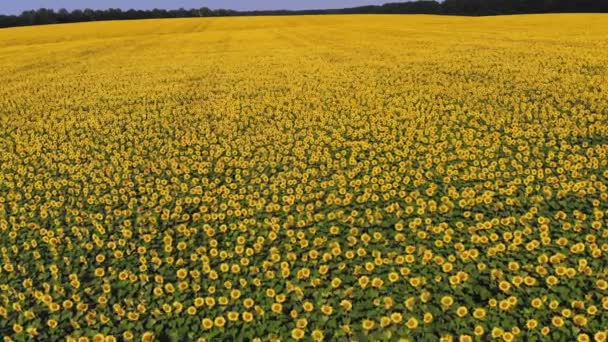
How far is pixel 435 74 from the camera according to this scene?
21.4 meters

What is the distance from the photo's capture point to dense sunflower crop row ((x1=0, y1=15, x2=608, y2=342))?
7008 mm

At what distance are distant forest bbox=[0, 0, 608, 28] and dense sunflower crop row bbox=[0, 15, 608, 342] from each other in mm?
61559

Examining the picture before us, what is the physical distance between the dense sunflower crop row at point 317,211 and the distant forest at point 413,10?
61.6m

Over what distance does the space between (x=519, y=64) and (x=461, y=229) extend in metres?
15.9

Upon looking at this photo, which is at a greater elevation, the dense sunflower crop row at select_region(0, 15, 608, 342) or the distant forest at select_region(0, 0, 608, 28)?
the distant forest at select_region(0, 0, 608, 28)

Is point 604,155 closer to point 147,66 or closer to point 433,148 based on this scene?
point 433,148

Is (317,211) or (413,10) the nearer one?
(317,211)

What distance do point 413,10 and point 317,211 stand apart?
91678 millimetres

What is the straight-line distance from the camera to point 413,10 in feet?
308

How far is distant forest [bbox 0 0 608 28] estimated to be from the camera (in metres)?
72.8

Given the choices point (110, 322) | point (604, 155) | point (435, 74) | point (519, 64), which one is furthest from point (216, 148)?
point (519, 64)

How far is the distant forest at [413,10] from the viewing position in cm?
7280

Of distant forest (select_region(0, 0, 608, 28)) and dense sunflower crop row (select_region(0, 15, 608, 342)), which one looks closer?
dense sunflower crop row (select_region(0, 15, 608, 342))

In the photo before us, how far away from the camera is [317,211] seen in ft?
32.7
